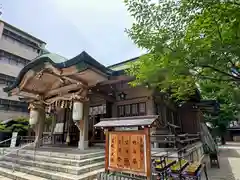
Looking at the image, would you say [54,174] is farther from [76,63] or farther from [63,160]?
[76,63]

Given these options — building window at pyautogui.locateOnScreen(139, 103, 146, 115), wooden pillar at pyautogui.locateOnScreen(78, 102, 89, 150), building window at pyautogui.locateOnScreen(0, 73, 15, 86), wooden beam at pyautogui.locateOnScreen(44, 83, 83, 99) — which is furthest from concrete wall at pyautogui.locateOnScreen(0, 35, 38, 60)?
building window at pyautogui.locateOnScreen(139, 103, 146, 115)

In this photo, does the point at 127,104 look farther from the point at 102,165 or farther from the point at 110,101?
the point at 102,165

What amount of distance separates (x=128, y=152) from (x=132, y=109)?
5.07 m

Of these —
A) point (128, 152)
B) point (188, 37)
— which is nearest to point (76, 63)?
point (128, 152)

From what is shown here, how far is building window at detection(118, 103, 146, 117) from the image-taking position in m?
8.91

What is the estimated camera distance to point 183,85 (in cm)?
572

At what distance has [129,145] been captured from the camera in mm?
4250

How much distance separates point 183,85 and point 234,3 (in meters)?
3.11

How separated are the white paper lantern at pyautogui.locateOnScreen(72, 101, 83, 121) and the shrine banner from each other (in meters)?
3.07

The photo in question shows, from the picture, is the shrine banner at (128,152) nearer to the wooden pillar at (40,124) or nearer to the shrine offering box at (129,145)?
the shrine offering box at (129,145)

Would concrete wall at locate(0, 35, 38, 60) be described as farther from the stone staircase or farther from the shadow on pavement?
the shadow on pavement

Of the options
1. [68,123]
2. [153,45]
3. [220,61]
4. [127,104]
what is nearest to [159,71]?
[153,45]

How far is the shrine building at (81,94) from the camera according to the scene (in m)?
7.08

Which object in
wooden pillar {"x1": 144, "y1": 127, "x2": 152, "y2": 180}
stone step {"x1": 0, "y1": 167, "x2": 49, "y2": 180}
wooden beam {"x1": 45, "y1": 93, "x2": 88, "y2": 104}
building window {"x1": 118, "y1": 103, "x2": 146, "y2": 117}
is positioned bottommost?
stone step {"x1": 0, "y1": 167, "x2": 49, "y2": 180}
